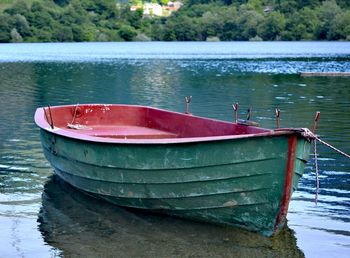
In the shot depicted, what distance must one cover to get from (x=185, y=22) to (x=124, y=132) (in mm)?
160152

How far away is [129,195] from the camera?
41.1ft

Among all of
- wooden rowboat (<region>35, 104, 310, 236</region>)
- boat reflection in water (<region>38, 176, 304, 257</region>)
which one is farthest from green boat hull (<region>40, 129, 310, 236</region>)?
boat reflection in water (<region>38, 176, 304, 257</region>)

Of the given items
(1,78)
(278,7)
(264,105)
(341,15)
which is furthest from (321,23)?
(264,105)

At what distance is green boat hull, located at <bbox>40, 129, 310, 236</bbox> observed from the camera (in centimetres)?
1079

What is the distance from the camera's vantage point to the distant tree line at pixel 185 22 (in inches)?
5881

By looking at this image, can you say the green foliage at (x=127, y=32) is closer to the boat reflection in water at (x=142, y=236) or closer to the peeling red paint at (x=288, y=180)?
the boat reflection in water at (x=142, y=236)

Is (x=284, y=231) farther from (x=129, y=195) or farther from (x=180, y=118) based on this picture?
(x=180, y=118)

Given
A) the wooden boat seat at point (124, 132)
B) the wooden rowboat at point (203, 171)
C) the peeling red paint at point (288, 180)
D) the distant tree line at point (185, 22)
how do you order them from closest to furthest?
the peeling red paint at point (288, 180)
the wooden rowboat at point (203, 171)
the wooden boat seat at point (124, 132)
the distant tree line at point (185, 22)

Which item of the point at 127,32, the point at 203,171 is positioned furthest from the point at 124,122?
the point at 127,32

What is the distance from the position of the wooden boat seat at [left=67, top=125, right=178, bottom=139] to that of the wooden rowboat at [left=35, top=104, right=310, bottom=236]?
1601mm

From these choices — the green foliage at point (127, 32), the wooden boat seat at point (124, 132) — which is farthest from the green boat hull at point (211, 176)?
the green foliage at point (127, 32)

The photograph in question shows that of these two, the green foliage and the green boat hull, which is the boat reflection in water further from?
the green foliage

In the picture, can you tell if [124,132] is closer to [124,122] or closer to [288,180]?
[124,122]

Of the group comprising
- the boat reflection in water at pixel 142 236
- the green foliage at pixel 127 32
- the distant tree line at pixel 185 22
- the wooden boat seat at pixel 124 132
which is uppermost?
the wooden boat seat at pixel 124 132
